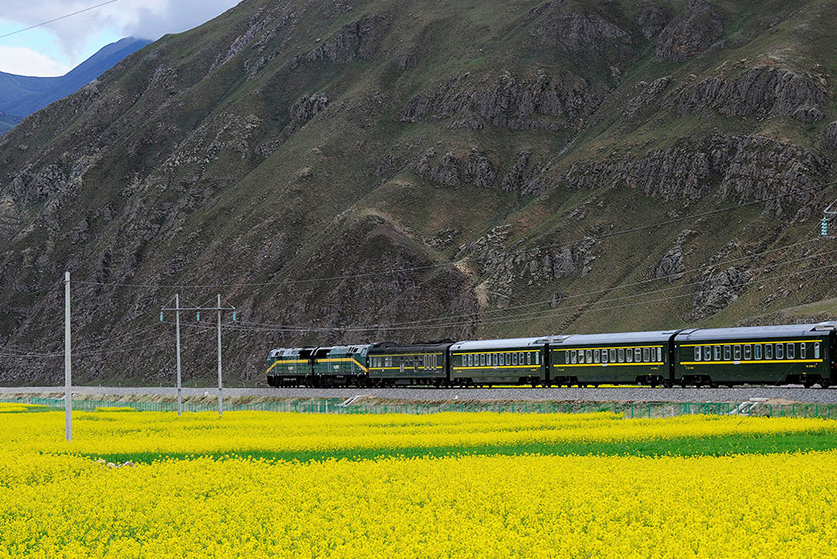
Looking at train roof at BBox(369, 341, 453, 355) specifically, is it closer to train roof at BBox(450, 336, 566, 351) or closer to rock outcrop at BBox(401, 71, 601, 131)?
train roof at BBox(450, 336, 566, 351)

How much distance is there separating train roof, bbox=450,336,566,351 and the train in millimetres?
87

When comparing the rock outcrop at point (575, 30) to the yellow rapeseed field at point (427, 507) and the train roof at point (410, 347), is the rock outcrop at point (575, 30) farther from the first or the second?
the yellow rapeseed field at point (427, 507)

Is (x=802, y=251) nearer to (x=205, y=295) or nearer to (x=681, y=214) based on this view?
(x=681, y=214)

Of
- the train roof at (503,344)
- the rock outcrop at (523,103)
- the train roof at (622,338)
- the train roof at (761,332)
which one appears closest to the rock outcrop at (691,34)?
the rock outcrop at (523,103)

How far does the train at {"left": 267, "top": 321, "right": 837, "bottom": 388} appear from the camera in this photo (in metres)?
54.1

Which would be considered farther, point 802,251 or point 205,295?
point 205,295

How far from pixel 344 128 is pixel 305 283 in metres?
37.5

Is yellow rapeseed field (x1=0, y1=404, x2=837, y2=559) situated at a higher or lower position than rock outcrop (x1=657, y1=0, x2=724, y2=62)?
lower

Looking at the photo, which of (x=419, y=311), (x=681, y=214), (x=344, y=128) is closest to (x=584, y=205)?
(x=681, y=214)

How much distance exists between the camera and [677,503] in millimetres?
19312

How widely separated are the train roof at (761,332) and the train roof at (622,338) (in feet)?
4.00

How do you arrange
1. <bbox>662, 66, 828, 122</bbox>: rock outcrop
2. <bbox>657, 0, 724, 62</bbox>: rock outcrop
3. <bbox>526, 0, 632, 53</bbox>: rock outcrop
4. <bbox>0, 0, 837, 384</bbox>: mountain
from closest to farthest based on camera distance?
1. <bbox>0, 0, 837, 384</bbox>: mountain
2. <bbox>662, 66, 828, 122</bbox>: rock outcrop
3. <bbox>657, 0, 724, 62</bbox>: rock outcrop
4. <bbox>526, 0, 632, 53</bbox>: rock outcrop

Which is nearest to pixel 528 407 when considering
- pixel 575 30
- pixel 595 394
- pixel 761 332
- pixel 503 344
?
pixel 595 394

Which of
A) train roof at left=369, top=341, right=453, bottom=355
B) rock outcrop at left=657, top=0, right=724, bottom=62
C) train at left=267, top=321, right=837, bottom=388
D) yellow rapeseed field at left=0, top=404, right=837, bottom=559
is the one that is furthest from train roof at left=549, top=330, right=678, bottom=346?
rock outcrop at left=657, top=0, right=724, bottom=62
